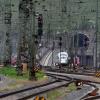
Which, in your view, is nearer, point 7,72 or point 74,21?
point 7,72

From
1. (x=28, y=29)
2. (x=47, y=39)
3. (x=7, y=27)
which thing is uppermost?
(x=7, y=27)

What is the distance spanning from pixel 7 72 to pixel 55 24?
18.6m

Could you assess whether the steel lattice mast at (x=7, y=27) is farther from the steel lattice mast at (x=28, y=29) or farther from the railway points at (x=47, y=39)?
the steel lattice mast at (x=28, y=29)

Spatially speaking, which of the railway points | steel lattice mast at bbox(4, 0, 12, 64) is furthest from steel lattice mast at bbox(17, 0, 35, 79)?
steel lattice mast at bbox(4, 0, 12, 64)

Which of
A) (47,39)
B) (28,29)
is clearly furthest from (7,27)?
(47,39)

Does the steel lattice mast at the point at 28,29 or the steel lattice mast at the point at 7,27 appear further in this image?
the steel lattice mast at the point at 7,27

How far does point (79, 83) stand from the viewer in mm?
37969

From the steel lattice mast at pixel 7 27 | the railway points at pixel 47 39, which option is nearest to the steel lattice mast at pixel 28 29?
the railway points at pixel 47 39

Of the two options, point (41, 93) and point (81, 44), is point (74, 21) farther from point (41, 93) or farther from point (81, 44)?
point (41, 93)

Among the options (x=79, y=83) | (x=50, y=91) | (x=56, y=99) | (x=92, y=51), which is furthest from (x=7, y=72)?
(x=92, y=51)

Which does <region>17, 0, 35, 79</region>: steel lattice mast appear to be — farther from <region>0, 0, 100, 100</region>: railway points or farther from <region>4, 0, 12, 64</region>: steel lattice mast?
<region>4, 0, 12, 64</region>: steel lattice mast

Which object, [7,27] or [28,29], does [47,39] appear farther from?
[28,29]

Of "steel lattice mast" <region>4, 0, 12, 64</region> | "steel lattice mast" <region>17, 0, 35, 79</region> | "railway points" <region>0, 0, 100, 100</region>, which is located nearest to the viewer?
"steel lattice mast" <region>17, 0, 35, 79</region>

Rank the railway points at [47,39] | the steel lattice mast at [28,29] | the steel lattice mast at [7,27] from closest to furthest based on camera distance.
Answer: the steel lattice mast at [28,29]
the railway points at [47,39]
the steel lattice mast at [7,27]
